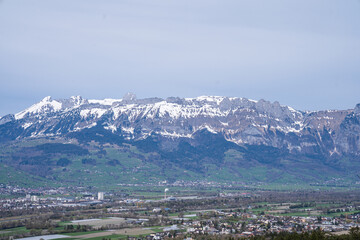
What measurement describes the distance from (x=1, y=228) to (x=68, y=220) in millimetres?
18474

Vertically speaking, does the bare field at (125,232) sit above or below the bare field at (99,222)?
below

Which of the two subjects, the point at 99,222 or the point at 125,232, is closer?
the point at 125,232

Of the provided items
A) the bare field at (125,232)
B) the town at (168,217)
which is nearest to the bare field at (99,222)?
the town at (168,217)

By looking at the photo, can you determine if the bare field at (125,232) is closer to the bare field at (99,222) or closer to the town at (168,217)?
the town at (168,217)

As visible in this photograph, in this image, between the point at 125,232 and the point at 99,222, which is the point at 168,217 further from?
the point at 125,232

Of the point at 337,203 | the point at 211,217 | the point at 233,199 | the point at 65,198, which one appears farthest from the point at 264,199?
the point at 65,198

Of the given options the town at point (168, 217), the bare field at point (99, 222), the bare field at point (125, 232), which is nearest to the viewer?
the bare field at point (125, 232)

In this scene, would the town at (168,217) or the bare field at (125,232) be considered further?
the town at (168,217)

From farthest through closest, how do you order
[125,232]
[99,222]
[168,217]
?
[168,217], [99,222], [125,232]

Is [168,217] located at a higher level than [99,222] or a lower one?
lower

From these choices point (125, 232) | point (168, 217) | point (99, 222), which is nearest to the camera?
point (125, 232)

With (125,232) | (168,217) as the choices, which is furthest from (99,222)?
(125,232)

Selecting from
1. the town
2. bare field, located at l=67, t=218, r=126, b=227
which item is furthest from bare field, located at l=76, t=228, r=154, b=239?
bare field, located at l=67, t=218, r=126, b=227

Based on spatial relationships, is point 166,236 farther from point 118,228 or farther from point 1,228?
point 1,228
